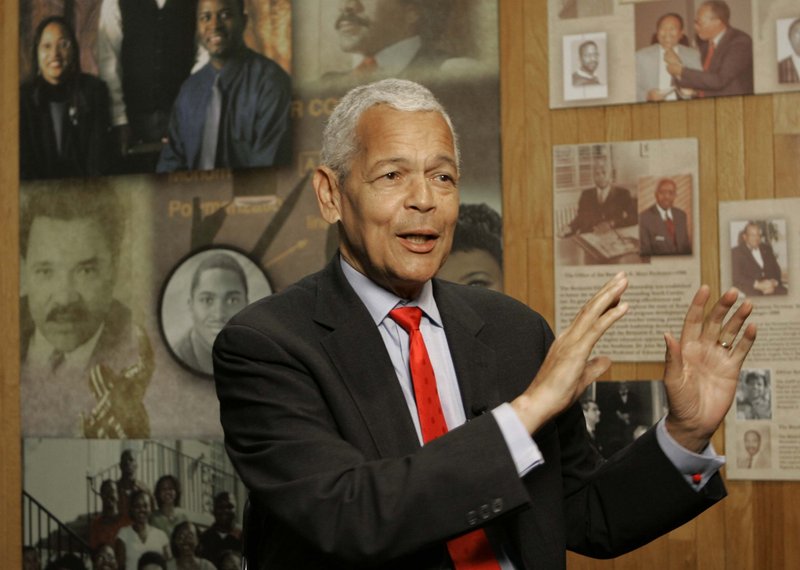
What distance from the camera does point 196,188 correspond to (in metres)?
3.44

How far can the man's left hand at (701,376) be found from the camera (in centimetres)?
180

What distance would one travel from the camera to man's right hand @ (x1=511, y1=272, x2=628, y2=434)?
157 centimetres

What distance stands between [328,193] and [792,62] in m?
1.57

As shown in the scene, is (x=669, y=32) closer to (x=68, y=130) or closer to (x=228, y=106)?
(x=228, y=106)

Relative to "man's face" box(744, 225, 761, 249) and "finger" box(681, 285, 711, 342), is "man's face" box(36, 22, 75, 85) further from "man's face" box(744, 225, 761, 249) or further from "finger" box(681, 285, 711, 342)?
"finger" box(681, 285, 711, 342)

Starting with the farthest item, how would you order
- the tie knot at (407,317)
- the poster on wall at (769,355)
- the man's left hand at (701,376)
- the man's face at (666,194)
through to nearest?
1. the man's face at (666,194)
2. the poster on wall at (769,355)
3. the tie knot at (407,317)
4. the man's left hand at (701,376)

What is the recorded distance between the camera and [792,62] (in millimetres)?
2936

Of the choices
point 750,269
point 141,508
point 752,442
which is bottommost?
point 141,508

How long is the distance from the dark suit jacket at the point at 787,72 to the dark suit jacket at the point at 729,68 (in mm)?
77

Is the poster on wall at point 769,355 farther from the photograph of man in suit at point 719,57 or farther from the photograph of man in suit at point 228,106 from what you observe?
the photograph of man in suit at point 228,106

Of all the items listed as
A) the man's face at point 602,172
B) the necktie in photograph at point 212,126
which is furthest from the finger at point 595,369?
the necktie in photograph at point 212,126

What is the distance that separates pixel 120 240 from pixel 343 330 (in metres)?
1.86

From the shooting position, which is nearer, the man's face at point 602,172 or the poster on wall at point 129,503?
the man's face at point 602,172

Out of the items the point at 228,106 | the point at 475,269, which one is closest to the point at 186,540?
the point at 475,269
